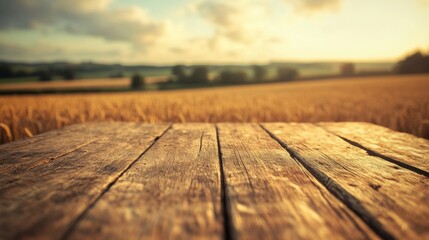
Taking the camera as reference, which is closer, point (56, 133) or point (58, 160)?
point (58, 160)

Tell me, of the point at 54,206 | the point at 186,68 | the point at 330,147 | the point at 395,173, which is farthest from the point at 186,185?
the point at 186,68

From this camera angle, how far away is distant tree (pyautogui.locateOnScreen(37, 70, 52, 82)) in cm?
3488

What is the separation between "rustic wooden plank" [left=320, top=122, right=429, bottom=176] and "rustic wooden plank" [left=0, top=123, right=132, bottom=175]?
1.59 meters

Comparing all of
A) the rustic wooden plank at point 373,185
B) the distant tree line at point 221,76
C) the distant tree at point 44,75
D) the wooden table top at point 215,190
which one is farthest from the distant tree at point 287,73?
the wooden table top at point 215,190

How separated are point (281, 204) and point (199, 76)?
4491cm

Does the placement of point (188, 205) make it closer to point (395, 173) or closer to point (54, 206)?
point (54, 206)

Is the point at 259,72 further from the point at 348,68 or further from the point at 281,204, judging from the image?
the point at 281,204

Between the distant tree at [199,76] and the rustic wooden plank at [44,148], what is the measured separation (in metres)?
42.6

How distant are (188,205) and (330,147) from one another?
3.25 ft

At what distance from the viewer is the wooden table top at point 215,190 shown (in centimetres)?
61

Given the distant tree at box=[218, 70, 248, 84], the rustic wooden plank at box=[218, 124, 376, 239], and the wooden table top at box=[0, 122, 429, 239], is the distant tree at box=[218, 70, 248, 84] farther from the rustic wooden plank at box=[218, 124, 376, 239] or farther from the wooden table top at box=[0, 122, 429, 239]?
the rustic wooden plank at box=[218, 124, 376, 239]

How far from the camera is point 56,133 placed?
1.87m

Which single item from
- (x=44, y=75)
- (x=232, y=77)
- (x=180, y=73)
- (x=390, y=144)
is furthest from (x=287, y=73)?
(x=390, y=144)

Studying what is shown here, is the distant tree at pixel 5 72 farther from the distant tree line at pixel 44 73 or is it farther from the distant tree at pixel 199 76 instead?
the distant tree at pixel 199 76
